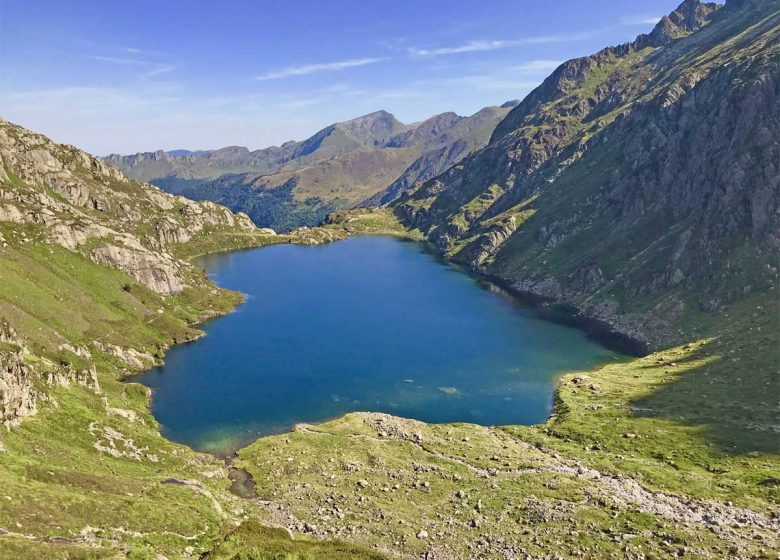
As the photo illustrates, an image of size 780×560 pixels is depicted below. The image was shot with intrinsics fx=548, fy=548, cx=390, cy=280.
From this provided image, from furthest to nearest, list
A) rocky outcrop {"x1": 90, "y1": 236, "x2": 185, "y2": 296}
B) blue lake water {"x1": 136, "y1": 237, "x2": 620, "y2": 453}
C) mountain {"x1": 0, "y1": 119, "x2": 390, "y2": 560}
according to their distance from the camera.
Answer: rocky outcrop {"x1": 90, "y1": 236, "x2": 185, "y2": 296}
blue lake water {"x1": 136, "y1": 237, "x2": 620, "y2": 453}
mountain {"x1": 0, "y1": 119, "x2": 390, "y2": 560}

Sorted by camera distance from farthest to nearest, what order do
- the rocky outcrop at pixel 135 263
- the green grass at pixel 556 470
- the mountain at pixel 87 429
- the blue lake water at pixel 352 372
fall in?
the rocky outcrop at pixel 135 263 → the blue lake water at pixel 352 372 → the green grass at pixel 556 470 → the mountain at pixel 87 429

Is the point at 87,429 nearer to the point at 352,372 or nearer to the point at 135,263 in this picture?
the point at 352,372

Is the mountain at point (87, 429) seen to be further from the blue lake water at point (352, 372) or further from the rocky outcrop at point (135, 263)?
the blue lake water at point (352, 372)

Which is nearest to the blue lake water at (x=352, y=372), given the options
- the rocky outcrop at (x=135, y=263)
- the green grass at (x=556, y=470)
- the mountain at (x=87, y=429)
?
the mountain at (x=87, y=429)

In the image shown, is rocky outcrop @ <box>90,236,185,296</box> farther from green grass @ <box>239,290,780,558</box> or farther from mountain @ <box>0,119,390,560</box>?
green grass @ <box>239,290,780,558</box>

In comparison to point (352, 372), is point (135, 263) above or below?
above

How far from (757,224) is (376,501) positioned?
181320 mm

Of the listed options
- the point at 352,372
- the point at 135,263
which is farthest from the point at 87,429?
the point at 135,263

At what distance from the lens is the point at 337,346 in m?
166

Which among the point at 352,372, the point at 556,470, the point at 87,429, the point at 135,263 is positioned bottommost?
the point at 556,470

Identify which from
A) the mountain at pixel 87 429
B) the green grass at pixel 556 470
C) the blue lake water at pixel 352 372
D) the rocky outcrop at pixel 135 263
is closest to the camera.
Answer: the mountain at pixel 87 429

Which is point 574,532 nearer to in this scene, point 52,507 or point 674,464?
point 674,464

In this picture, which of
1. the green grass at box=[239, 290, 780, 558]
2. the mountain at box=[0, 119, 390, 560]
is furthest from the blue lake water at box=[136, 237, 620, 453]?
the green grass at box=[239, 290, 780, 558]

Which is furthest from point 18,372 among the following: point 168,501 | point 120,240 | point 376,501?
point 120,240
